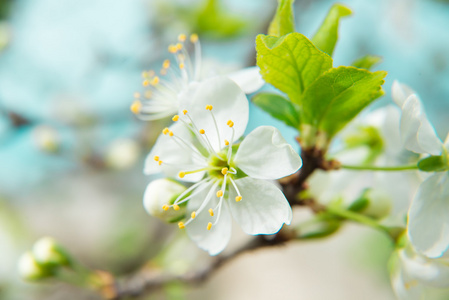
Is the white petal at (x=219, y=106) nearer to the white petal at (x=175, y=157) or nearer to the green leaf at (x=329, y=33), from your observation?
the white petal at (x=175, y=157)

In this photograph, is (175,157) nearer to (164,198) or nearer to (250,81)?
(164,198)

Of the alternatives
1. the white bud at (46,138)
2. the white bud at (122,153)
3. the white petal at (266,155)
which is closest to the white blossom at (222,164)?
the white petal at (266,155)

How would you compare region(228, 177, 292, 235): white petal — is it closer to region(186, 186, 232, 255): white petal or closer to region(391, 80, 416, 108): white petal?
region(186, 186, 232, 255): white petal

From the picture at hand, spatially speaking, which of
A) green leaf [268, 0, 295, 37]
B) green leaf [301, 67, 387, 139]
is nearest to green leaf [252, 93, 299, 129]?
green leaf [301, 67, 387, 139]

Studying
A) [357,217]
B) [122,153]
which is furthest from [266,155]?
[122,153]

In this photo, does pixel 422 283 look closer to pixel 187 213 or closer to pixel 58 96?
pixel 187 213
